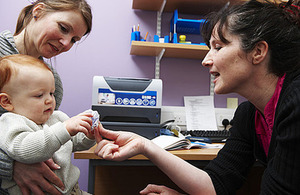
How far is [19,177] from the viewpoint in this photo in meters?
0.80

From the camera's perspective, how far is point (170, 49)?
1.79 meters

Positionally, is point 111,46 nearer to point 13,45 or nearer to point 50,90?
point 13,45

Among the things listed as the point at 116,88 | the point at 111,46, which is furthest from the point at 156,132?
the point at 111,46

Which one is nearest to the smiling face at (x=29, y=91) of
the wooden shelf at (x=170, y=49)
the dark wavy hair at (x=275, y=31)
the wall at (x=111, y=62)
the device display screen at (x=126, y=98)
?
the device display screen at (x=126, y=98)

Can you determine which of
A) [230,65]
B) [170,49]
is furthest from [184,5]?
[230,65]

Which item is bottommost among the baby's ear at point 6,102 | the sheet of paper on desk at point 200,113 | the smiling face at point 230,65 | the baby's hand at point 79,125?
the sheet of paper on desk at point 200,113

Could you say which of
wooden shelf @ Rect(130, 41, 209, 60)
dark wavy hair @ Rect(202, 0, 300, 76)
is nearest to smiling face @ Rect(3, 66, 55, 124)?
dark wavy hair @ Rect(202, 0, 300, 76)

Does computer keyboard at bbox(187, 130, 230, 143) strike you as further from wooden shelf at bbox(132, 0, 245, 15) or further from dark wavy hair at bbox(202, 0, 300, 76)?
wooden shelf at bbox(132, 0, 245, 15)

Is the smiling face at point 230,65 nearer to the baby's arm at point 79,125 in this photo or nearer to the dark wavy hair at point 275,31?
the dark wavy hair at point 275,31

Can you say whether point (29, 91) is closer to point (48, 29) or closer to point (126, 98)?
point (48, 29)

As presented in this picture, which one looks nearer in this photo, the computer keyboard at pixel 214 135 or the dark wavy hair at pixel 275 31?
the dark wavy hair at pixel 275 31

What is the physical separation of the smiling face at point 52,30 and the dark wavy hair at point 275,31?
70cm

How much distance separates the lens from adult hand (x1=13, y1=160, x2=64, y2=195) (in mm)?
789

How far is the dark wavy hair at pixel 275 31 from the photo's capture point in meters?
0.85
